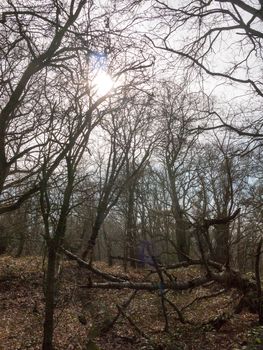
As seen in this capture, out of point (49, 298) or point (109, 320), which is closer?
point (49, 298)

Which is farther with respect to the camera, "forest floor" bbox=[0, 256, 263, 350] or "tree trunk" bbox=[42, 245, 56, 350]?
"forest floor" bbox=[0, 256, 263, 350]

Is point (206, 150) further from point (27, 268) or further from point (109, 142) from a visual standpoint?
point (27, 268)

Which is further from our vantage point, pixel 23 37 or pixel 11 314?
pixel 11 314

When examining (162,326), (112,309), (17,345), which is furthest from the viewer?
(112,309)

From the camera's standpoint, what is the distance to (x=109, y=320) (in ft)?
33.3

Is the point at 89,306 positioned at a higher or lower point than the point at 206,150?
lower

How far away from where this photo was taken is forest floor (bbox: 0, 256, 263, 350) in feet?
27.0

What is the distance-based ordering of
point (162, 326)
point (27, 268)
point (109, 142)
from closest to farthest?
point (162, 326) < point (27, 268) < point (109, 142)

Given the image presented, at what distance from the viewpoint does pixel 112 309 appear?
1205 centimetres

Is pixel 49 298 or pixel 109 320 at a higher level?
pixel 49 298

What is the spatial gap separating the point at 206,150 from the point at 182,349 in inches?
615

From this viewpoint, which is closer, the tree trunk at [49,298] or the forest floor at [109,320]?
the tree trunk at [49,298]

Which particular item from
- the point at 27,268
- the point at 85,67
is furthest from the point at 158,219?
the point at 85,67

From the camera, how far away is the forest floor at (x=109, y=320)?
8234 millimetres
